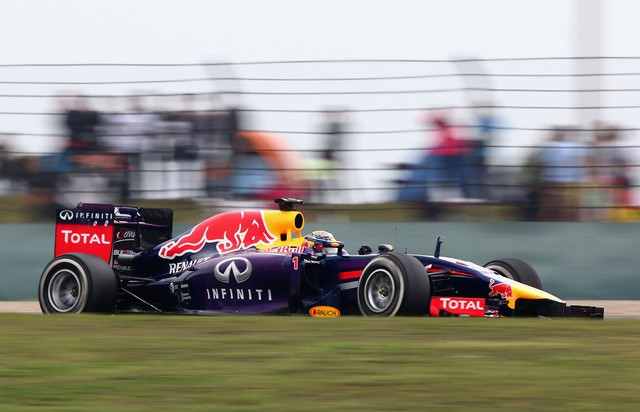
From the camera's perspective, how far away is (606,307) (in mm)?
11719

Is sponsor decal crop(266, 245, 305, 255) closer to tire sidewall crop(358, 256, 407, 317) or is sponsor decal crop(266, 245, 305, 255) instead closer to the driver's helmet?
the driver's helmet

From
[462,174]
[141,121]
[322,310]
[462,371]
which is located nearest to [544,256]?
[462,174]

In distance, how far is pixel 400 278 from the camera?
9539mm

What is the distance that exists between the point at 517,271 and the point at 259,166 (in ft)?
11.5

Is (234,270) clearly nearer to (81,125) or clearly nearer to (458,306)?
(458,306)

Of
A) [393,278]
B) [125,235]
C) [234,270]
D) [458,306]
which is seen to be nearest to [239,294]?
[234,270]

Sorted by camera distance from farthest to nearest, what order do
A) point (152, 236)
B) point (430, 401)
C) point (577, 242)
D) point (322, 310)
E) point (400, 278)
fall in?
point (577, 242), point (152, 236), point (322, 310), point (400, 278), point (430, 401)

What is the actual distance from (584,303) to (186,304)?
3.89 metres

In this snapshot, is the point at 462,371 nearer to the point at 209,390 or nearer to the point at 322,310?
the point at 209,390

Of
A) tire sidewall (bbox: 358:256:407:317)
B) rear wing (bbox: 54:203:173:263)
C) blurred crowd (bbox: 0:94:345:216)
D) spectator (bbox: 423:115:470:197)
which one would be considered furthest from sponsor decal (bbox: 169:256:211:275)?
spectator (bbox: 423:115:470:197)

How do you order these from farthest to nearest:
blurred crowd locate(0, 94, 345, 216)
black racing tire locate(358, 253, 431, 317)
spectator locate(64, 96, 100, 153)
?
1. spectator locate(64, 96, 100, 153)
2. blurred crowd locate(0, 94, 345, 216)
3. black racing tire locate(358, 253, 431, 317)

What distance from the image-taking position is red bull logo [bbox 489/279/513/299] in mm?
9922

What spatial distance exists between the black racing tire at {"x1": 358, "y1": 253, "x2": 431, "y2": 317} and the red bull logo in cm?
57

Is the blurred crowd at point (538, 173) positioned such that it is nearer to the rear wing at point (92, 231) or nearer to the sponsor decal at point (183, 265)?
the sponsor decal at point (183, 265)
